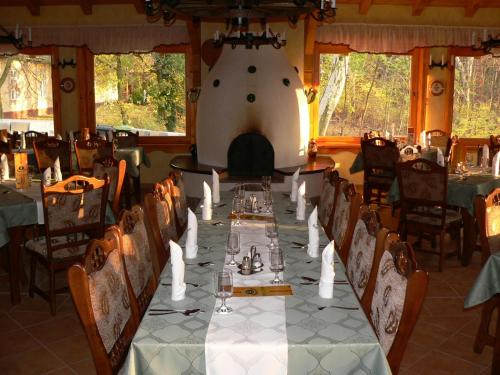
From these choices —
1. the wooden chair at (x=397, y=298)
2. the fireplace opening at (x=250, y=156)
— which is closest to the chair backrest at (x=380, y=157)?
the fireplace opening at (x=250, y=156)

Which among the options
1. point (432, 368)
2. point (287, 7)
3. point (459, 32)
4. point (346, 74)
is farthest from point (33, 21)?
point (432, 368)

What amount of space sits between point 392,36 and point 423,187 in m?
4.79

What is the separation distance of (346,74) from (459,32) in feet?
6.38

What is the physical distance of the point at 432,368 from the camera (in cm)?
369

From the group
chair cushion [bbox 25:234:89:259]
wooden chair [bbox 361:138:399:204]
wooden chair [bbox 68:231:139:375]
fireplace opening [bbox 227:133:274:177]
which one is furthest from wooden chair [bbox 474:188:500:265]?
fireplace opening [bbox 227:133:274:177]

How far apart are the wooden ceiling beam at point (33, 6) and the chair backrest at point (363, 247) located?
799 centimetres

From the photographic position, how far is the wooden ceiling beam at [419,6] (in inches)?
366

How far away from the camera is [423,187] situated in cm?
546

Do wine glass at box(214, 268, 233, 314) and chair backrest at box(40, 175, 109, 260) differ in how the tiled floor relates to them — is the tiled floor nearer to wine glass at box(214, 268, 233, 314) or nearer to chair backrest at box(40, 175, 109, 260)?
chair backrest at box(40, 175, 109, 260)

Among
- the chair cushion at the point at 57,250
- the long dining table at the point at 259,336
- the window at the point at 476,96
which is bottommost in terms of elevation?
the chair cushion at the point at 57,250

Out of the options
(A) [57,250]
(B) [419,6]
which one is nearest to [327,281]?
(A) [57,250]

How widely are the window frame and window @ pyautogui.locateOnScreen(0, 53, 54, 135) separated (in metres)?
4.61

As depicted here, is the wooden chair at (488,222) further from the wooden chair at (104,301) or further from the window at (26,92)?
the window at (26,92)

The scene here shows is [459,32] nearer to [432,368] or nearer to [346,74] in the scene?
[346,74]
